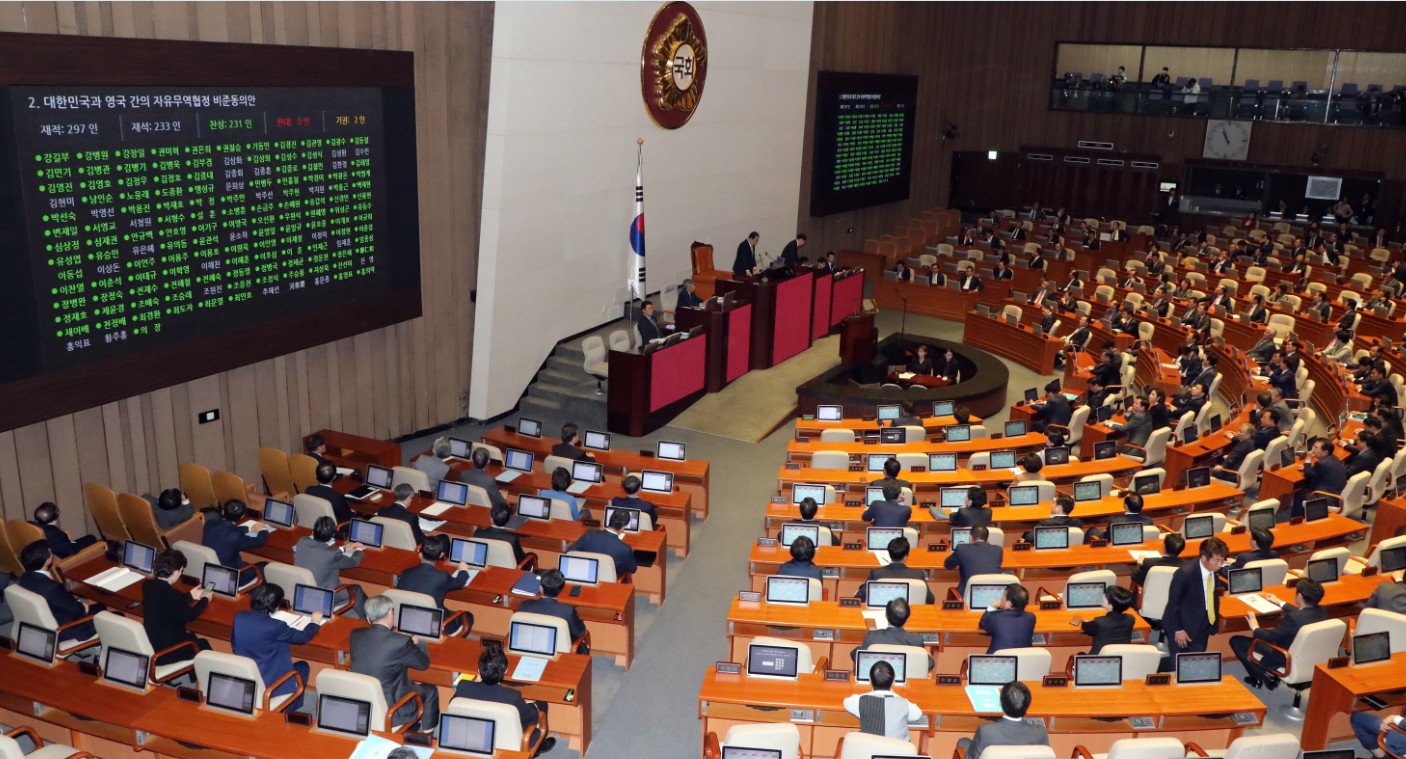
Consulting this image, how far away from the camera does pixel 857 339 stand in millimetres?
17266

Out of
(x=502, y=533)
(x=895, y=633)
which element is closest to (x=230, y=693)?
(x=502, y=533)

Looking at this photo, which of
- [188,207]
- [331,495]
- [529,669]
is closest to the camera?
[529,669]

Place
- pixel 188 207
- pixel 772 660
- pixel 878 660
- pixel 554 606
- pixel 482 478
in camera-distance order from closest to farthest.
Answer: pixel 878 660
pixel 772 660
pixel 554 606
pixel 188 207
pixel 482 478

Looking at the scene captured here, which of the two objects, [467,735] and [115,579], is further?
[115,579]

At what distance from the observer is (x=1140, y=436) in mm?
13016

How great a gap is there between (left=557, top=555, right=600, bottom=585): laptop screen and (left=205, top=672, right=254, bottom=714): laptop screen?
2652 millimetres

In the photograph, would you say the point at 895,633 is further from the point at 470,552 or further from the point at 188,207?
the point at 188,207

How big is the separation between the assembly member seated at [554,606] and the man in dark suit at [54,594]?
9.92 feet

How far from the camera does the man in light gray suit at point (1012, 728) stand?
6508 millimetres

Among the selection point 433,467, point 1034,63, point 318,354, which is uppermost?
point 1034,63

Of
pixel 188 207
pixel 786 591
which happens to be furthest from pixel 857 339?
pixel 188 207

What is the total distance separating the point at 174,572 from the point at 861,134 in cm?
1799

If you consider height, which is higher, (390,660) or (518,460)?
(390,660)

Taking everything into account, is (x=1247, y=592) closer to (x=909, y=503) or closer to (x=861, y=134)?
(x=909, y=503)
